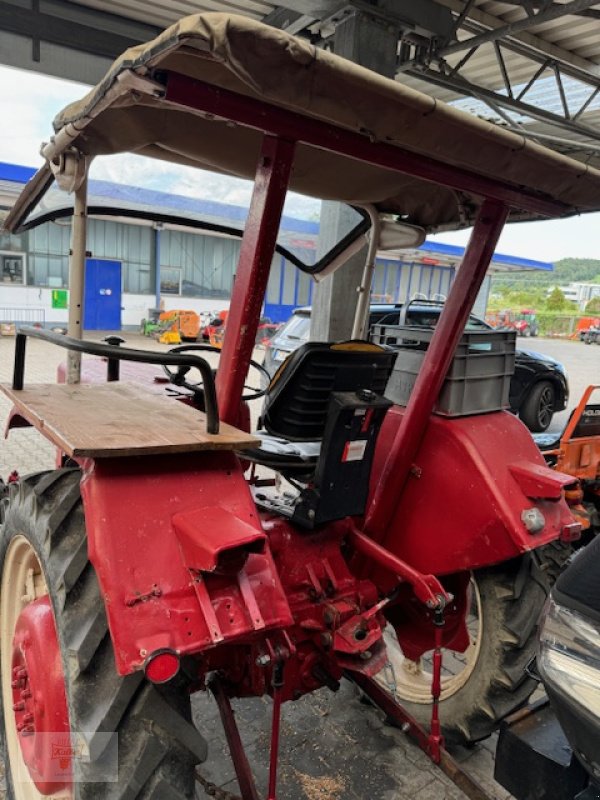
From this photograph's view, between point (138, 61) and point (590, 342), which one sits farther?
point (590, 342)

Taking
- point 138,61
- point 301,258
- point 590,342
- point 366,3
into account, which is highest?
point 366,3

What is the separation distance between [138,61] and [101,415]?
3.36 feet

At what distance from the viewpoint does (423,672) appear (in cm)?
293

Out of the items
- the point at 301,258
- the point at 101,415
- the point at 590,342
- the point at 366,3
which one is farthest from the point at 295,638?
the point at 590,342

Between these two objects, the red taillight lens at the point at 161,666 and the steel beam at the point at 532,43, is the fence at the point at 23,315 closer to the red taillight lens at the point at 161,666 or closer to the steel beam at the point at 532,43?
the steel beam at the point at 532,43

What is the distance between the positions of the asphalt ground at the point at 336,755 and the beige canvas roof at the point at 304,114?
235 cm

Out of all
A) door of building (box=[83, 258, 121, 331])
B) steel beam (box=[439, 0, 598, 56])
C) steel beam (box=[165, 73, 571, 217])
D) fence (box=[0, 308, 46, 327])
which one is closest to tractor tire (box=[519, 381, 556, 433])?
steel beam (box=[439, 0, 598, 56])

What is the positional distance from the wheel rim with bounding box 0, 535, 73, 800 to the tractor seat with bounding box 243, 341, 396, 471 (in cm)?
90

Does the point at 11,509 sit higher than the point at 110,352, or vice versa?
the point at 110,352

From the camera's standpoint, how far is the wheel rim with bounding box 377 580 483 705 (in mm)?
2521

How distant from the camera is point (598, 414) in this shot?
14.9ft

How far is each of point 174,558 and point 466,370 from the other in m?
1.41

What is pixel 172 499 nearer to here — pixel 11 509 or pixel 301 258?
pixel 11 509

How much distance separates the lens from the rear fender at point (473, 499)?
85.3 inches
